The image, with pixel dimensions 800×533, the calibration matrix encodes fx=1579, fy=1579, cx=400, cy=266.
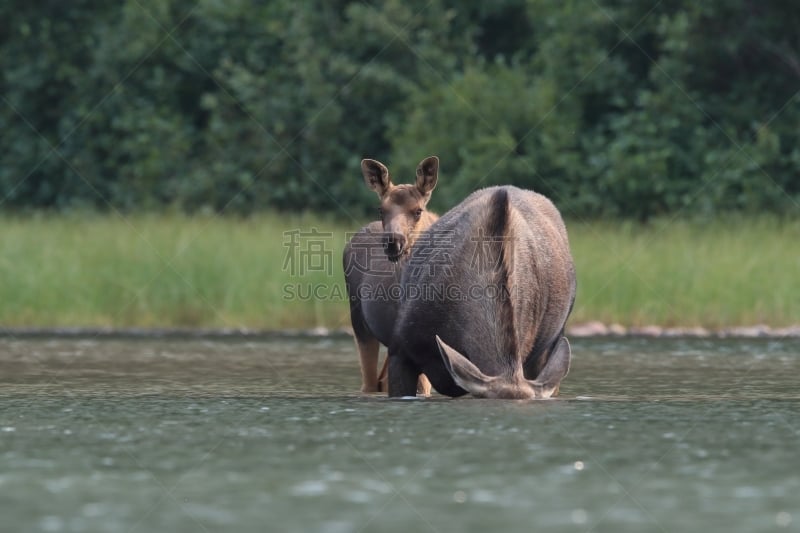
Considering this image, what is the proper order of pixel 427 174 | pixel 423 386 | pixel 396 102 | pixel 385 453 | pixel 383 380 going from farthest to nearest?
pixel 396 102 → pixel 383 380 → pixel 423 386 → pixel 427 174 → pixel 385 453

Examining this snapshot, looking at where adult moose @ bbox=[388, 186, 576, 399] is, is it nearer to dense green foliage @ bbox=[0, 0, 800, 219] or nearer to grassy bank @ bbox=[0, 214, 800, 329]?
grassy bank @ bbox=[0, 214, 800, 329]

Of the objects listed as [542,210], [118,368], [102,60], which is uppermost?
[102,60]

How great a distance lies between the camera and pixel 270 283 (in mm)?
18578

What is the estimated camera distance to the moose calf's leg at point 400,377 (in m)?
11.2

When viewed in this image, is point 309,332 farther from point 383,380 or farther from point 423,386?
point 423,386

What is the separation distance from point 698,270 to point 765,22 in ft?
35.2

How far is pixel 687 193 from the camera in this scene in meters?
27.4

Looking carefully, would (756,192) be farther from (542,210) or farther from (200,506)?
(200,506)

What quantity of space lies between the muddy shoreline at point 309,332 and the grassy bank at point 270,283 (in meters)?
0.14

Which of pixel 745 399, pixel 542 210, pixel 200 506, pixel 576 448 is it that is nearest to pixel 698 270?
pixel 542 210

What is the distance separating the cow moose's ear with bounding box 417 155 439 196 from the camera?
11.3 m

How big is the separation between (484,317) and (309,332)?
7.30 m

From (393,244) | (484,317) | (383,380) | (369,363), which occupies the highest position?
(393,244)

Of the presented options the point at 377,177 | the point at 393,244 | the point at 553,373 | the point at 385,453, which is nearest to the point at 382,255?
the point at 377,177
